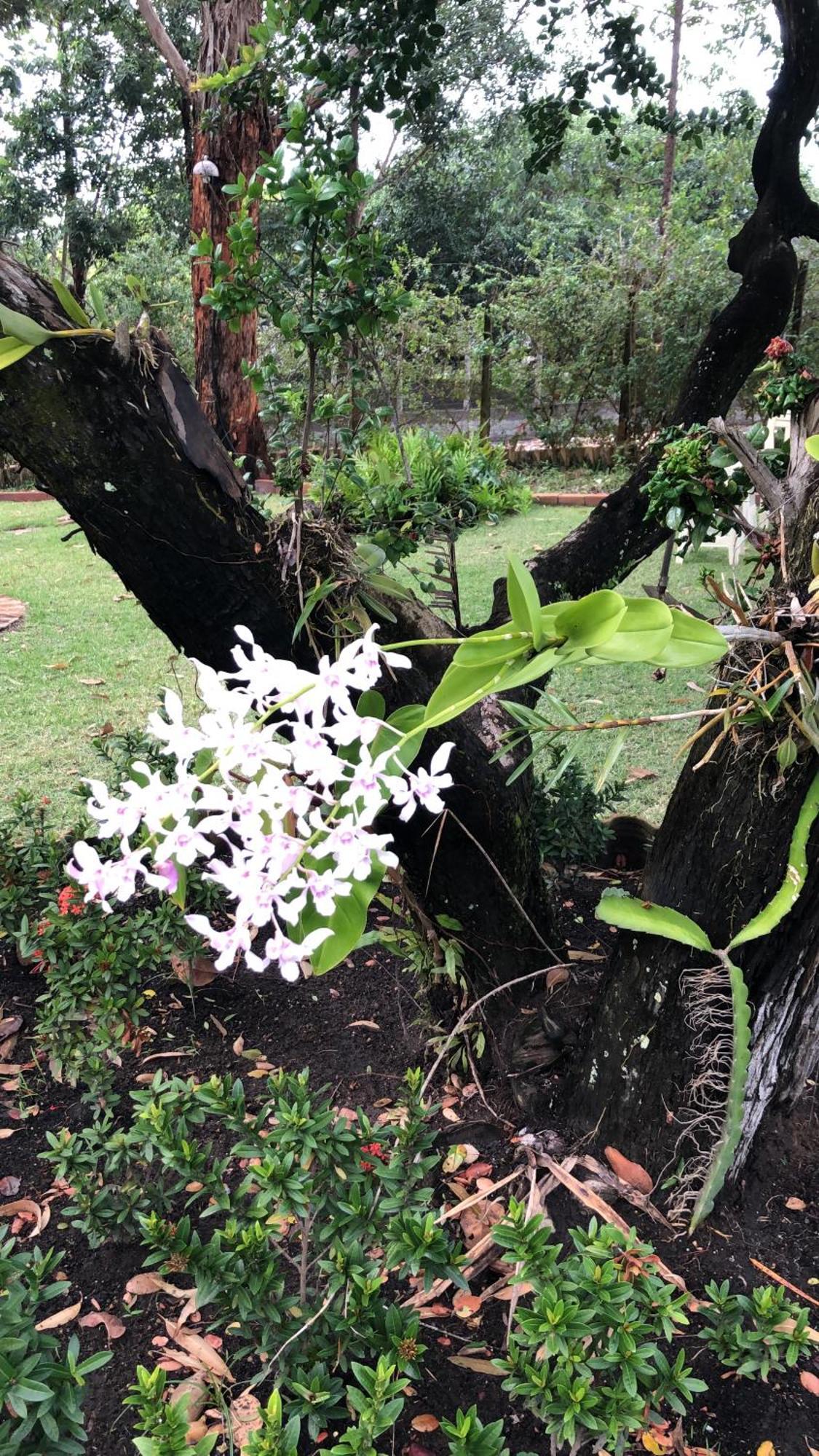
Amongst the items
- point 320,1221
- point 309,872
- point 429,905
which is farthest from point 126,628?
point 309,872

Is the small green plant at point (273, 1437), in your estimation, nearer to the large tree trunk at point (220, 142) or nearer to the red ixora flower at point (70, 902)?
the red ixora flower at point (70, 902)

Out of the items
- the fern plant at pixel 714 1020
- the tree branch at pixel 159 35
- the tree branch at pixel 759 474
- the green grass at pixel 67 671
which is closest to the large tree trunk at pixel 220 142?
the tree branch at pixel 159 35

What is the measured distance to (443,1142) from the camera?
1.43 m

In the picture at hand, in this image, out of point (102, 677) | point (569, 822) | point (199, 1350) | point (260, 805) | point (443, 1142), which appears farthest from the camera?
point (102, 677)

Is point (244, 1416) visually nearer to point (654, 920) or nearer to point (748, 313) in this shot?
point (654, 920)

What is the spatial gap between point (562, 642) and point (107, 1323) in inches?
41.5

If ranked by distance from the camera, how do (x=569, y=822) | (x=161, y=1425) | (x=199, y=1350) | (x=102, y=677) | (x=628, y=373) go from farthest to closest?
(x=628, y=373) < (x=102, y=677) < (x=569, y=822) < (x=199, y=1350) < (x=161, y=1425)

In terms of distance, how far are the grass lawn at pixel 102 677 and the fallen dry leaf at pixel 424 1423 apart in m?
1.28

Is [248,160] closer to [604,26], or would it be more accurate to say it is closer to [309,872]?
[604,26]

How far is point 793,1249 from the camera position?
1242 millimetres

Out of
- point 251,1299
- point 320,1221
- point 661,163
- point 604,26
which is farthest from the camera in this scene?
point 661,163

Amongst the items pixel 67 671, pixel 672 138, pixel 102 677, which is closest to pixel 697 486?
pixel 102 677

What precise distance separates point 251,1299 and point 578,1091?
591 millimetres

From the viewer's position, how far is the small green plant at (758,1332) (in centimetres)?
100
